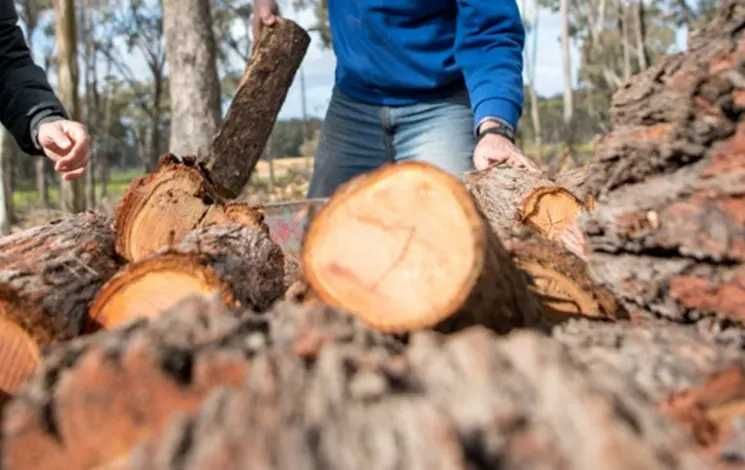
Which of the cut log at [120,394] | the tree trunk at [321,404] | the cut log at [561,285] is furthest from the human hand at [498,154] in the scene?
the cut log at [120,394]

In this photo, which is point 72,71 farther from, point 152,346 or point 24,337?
point 152,346

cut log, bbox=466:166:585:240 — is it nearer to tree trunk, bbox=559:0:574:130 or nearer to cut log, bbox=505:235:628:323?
cut log, bbox=505:235:628:323

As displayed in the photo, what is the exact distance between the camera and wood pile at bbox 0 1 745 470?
3.09 feet

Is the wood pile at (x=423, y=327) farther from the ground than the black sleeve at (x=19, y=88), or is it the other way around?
the black sleeve at (x=19, y=88)

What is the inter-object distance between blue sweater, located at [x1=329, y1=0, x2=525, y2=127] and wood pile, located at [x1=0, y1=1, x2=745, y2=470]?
0.94 meters

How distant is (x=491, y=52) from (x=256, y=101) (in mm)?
1464

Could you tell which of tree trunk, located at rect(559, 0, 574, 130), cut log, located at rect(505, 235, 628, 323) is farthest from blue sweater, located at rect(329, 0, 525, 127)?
tree trunk, located at rect(559, 0, 574, 130)

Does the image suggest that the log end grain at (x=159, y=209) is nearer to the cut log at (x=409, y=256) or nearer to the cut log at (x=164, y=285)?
the cut log at (x=164, y=285)

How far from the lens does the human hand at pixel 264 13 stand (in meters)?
3.97

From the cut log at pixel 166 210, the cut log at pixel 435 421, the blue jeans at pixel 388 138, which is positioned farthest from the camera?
the blue jeans at pixel 388 138

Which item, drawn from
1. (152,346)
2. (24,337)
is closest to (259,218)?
(24,337)

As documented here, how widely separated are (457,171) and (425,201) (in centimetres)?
182

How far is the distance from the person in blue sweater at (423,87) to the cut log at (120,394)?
1.88 metres

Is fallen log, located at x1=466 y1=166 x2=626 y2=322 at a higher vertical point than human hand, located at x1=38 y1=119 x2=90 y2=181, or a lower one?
lower
